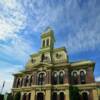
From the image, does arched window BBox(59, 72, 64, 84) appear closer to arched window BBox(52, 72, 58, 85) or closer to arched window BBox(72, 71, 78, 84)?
arched window BBox(52, 72, 58, 85)

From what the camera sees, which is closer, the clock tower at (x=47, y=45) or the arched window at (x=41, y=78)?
the arched window at (x=41, y=78)

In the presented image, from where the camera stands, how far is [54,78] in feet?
108

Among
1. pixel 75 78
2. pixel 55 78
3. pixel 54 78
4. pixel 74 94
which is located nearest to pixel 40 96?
pixel 54 78

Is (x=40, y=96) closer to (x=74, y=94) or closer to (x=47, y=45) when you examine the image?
(x=74, y=94)

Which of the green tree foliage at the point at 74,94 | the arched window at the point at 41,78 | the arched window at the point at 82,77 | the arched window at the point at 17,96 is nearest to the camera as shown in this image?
the green tree foliage at the point at 74,94

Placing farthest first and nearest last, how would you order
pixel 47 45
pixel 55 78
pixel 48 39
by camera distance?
pixel 48 39, pixel 47 45, pixel 55 78

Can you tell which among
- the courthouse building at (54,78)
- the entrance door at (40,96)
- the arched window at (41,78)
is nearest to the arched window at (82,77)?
the courthouse building at (54,78)

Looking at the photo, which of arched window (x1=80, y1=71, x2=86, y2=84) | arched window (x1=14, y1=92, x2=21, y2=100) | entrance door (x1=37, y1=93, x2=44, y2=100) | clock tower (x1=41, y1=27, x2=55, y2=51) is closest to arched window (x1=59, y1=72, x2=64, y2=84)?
Result: arched window (x1=80, y1=71, x2=86, y2=84)

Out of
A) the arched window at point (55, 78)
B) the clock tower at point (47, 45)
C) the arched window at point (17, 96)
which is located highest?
the clock tower at point (47, 45)

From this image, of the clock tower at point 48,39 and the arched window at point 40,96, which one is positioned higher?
the clock tower at point 48,39

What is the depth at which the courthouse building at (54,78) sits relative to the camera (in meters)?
29.1

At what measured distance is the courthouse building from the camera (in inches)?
1146

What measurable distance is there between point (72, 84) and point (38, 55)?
46.0 ft

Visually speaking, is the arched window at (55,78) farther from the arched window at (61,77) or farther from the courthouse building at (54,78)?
the arched window at (61,77)
